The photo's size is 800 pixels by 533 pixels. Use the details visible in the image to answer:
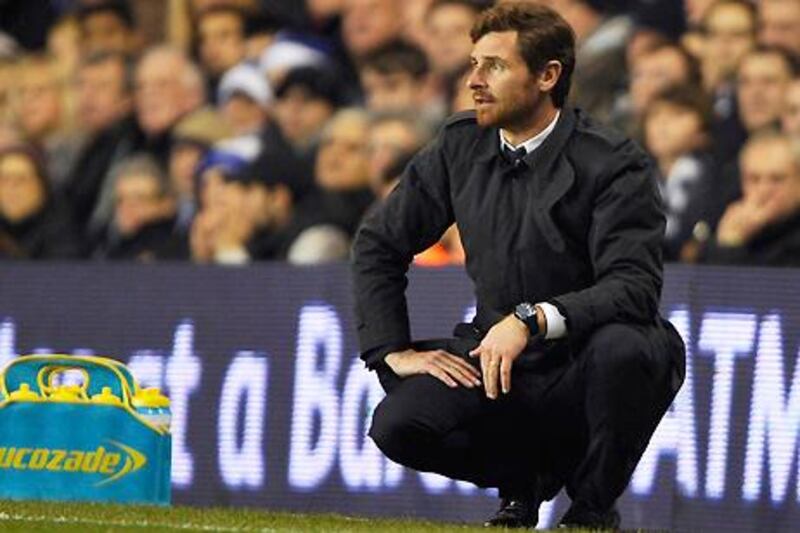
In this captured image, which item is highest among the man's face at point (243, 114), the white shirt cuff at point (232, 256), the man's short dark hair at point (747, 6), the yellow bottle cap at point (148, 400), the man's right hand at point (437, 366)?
the man's short dark hair at point (747, 6)

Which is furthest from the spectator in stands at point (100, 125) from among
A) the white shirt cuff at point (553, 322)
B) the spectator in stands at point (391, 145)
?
the white shirt cuff at point (553, 322)

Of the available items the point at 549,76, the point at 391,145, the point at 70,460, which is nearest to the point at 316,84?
the point at 391,145

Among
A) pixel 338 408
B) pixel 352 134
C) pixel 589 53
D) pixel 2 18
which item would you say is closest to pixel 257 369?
pixel 338 408

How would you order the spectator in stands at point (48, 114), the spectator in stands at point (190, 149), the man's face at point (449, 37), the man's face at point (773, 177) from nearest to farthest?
the man's face at point (773, 177)
the man's face at point (449, 37)
the spectator in stands at point (190, 149)
the spectator in stands at point (48, 114)

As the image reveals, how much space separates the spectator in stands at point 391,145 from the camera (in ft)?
32.4

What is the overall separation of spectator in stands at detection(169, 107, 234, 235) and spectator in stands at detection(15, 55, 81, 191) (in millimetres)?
607

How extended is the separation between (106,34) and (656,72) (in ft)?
9.95

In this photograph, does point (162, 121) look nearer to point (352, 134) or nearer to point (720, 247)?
point (352, 134)

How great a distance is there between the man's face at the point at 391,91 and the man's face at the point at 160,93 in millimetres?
1019

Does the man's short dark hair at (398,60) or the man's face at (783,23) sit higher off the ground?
the man's face at (783,23)

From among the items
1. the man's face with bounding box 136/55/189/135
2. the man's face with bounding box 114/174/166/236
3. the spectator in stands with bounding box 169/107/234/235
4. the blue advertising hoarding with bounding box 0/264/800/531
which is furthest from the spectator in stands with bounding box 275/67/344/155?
the blue advertising hoarding with bounding box 0/264/800/531

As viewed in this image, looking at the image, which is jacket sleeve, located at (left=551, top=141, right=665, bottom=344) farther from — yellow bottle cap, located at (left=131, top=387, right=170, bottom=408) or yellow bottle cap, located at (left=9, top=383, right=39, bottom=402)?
yellow bottle cap, located at (left=9, top=383, right=39, bottom=402)

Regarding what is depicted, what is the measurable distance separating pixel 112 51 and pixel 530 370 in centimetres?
493

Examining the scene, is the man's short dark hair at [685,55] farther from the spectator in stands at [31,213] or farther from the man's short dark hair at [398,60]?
the spectator in stands at [31,213]
